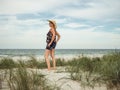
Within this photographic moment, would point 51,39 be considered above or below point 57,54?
above

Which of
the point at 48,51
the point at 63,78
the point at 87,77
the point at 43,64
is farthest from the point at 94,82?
the point at 43,64

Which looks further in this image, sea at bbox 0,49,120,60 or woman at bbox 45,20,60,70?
sea at bbox 0,49,120,60

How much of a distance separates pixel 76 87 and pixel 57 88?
568 millimetres

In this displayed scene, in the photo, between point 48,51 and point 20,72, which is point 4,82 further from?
point 48,51

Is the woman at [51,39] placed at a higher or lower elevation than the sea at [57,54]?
higher

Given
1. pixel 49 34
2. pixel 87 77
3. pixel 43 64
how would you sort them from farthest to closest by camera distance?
pixel 43 64, pixel 49 34, pixel 87 77

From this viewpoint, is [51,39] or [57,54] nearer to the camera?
[51,39]

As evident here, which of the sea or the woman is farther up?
the woman

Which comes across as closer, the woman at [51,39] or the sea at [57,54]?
the woman at [51,39]

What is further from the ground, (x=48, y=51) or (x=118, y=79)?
(x=48, y=51)

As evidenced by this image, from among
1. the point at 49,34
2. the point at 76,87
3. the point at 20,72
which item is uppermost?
the point at 49,34

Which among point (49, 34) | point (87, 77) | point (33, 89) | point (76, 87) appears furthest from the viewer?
point (49, 34)

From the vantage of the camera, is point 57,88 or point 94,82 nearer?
point 57,88

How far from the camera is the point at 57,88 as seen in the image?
4.20 m
